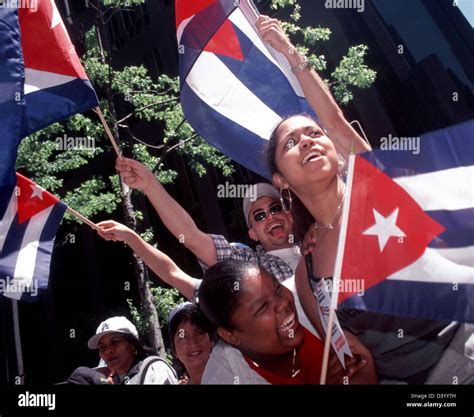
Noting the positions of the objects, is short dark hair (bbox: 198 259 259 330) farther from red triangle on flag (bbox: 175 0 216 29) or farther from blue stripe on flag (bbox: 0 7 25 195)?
red triangle on flag (bbox: 175 0 216 29)

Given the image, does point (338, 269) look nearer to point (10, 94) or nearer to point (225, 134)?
point (225, 134)

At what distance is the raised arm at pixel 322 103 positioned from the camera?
9.30 feet

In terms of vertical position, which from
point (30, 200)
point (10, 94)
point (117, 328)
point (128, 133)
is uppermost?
point (128, 133)

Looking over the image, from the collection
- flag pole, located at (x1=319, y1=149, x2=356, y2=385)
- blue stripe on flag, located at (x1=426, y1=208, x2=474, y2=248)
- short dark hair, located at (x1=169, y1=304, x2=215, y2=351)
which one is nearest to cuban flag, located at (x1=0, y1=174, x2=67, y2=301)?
short dark hair, located at (x1=169, y1=304, x2=215, y2=351)

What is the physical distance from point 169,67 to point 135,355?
309 inches

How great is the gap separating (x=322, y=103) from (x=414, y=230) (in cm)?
82

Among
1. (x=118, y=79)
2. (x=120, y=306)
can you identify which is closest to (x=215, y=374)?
(x=118, y=79)

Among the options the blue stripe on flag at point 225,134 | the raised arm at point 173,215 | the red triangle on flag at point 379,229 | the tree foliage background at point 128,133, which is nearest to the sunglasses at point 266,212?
the raised arm at point 173,215

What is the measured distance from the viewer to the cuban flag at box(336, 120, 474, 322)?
7.52 ft

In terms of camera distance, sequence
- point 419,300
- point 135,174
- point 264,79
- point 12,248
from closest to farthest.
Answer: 1. point 419,300
2. point 135,174
3. point 12,248
4. point 264,79

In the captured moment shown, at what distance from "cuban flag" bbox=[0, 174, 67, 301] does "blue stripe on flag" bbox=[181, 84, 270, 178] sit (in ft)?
3.04

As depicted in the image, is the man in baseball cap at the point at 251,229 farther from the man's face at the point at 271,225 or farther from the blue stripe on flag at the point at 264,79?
the blue stripe on flag at the point at 264,79

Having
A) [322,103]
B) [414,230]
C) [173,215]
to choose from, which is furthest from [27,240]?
[414,230]

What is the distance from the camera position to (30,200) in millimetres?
3787
